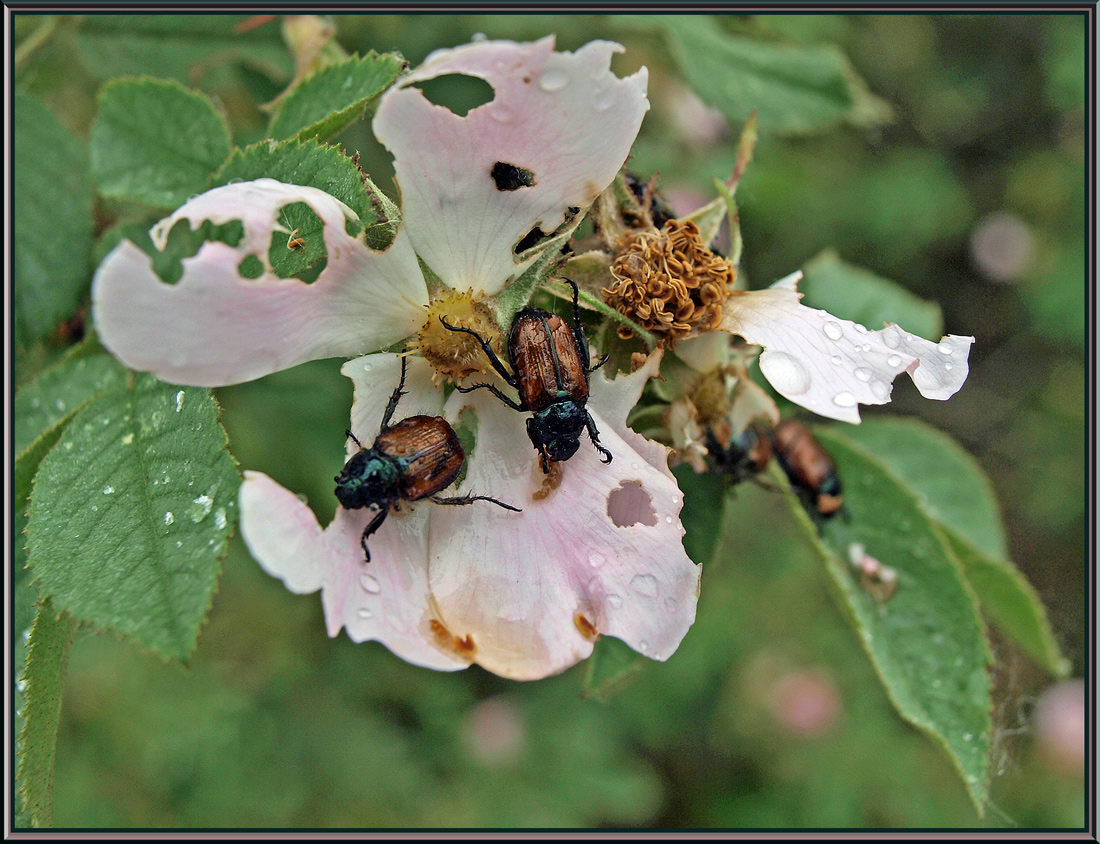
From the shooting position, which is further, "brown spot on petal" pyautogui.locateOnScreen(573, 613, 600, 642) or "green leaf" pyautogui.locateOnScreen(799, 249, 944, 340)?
"green leaf" pyautogui.locateOnScreen(799, 249, 944, 340)

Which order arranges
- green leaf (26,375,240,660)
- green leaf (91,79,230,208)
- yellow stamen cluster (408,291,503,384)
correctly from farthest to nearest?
1. green leaf (91,79,230,208)
2. yellow stamen cluster (408,291,503,384)
3. green leaf (26,375,240,660)

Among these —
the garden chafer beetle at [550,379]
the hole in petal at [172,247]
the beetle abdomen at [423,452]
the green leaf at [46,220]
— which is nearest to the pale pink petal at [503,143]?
the garden chafer beetle at [550,379]

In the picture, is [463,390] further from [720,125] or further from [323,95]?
[720,125]

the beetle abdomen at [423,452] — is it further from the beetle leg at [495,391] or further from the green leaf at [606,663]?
the green leaf at [606,663]

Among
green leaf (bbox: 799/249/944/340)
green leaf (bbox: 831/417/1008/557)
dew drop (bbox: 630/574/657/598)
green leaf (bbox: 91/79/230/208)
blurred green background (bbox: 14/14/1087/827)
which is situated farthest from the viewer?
blurred green background (bbox: 14/14/1087/827)

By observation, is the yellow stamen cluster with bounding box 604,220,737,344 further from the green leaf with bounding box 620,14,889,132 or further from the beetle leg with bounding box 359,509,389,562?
the green leaf with bounding box 620,14,889,132

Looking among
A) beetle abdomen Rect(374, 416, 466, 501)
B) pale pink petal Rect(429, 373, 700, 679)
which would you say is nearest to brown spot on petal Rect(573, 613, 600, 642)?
pale pink petal Rect(429, 373, 700, 679)

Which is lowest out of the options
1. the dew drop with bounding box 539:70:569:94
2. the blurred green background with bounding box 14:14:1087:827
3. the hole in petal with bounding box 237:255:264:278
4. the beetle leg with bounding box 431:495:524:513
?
the blurred green background with bounding box 14:14:1087:827
